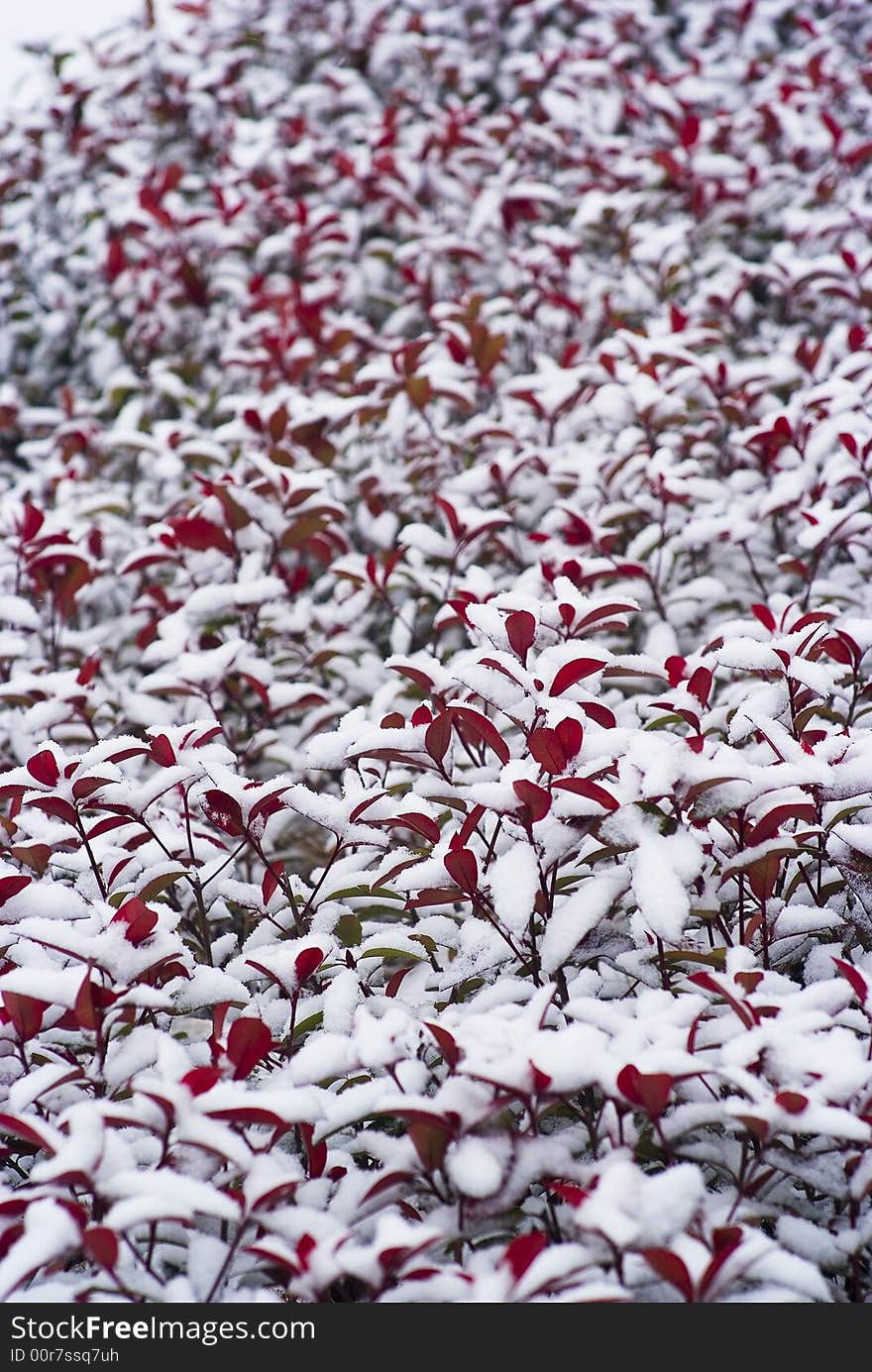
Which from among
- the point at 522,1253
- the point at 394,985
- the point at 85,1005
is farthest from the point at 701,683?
the point at 85,1005

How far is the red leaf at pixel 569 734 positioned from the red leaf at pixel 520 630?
25cm

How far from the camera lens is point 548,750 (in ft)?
4.66

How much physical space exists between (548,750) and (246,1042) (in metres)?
0.52

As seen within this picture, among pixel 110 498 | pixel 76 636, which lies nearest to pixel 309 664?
pixel 76 636

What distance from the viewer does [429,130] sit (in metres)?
4.96

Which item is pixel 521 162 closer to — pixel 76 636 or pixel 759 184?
pixel 759 184

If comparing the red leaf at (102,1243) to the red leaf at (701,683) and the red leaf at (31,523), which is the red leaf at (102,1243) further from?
the red leaf at (31,523)

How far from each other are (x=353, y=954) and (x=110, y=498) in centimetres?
189

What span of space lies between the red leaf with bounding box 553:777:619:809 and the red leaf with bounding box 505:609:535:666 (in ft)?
1.08

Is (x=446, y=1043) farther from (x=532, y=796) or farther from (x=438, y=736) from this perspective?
(x=438, y=736)

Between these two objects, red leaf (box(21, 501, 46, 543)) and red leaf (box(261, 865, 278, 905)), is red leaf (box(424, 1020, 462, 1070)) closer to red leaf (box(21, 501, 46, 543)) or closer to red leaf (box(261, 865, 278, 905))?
red leaf (box(261, 865, 278, 905))

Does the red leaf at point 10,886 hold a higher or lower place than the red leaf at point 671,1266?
higher

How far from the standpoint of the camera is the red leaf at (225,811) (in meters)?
1.60

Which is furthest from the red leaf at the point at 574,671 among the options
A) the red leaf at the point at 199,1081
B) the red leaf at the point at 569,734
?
the red leaf at the point at 199,1081
